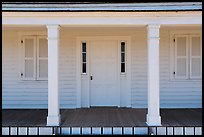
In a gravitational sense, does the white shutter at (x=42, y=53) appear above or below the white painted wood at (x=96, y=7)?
below

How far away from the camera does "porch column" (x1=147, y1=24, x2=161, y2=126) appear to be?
6438 mm

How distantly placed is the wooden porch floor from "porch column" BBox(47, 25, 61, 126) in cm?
25

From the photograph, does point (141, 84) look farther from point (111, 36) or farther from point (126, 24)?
point (126, 24)

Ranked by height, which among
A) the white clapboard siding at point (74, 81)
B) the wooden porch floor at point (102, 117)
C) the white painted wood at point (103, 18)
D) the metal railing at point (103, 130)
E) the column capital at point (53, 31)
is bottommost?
the metal railing at point (103, 130)

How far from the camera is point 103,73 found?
871 centimetres

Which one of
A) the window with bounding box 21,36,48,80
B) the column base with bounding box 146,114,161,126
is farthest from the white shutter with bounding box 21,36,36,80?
the column base with bounding box 146,114,161,126

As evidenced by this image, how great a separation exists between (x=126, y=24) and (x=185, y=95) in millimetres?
3492

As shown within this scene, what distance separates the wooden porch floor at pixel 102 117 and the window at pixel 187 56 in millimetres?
1142

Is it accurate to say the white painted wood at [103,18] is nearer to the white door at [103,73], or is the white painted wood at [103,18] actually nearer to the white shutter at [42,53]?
the white shutter at [42,53]

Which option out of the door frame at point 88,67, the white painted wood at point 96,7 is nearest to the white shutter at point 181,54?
the door frame at point 88,67

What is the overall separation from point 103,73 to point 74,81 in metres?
0.94

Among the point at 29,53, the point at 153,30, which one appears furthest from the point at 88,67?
the point at 153,30

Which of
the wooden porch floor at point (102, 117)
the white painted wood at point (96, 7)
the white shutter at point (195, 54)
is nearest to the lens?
Result: the white painted wood at point (96, 7)

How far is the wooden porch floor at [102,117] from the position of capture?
6.51m
